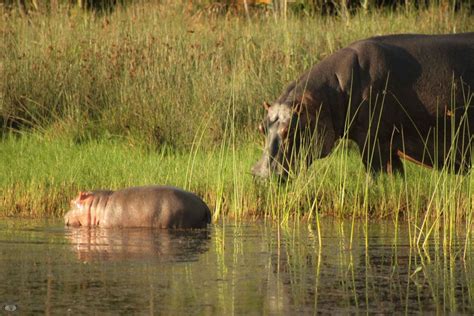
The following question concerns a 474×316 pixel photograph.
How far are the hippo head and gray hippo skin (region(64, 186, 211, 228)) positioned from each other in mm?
1461

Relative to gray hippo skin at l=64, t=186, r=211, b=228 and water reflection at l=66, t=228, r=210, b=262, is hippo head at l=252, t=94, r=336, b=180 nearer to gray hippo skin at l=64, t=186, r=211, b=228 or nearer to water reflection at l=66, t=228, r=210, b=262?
gray hippo skin at l=64, t=186, r=211, b=228

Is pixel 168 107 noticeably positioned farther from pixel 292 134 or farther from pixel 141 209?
pixel 141 209

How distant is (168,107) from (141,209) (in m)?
3.82

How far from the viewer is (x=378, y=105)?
9.05 meters

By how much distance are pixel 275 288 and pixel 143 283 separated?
0.57 m

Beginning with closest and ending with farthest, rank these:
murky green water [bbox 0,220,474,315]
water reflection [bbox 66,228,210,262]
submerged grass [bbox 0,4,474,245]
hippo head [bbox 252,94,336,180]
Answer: murky green water [bbox 0,220,474,315]
water reflection [bbox 66,228,210,262]
submerged grass [bbox 0,4,474,245]
hippo head [bbox 252,94,336,180]

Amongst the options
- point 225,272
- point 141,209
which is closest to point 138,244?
point 141,209

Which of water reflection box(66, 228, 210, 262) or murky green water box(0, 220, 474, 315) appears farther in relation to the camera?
water reflection box(66, 228, 210, 262)

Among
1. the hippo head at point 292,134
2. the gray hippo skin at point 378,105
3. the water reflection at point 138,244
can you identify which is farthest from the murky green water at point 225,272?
the gray hippo skin at point 378,105

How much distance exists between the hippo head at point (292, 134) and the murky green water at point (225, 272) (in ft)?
4.60

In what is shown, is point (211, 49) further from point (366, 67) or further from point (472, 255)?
point (472, 255)

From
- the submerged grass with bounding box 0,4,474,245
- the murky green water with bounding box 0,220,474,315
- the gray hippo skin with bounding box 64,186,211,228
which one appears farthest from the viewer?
the submerged grass with bounding box 0,4,474,245

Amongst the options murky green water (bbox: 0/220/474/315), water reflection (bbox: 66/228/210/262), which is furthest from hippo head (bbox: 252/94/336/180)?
water reflection (bbox: 66/228/210/262)

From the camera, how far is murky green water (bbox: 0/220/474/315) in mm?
5086
